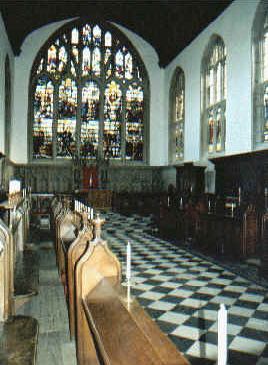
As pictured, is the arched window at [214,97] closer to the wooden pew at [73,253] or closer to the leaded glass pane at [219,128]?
the leaded glass pane at [219,128]

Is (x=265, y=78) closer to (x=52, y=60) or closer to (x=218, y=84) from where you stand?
(x=218, y=84)

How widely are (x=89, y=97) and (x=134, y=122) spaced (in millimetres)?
2752

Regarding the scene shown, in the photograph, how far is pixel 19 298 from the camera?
7.75 ft

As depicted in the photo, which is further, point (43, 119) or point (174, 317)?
point (43, 119)

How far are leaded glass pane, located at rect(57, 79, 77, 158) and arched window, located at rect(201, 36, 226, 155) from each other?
23.8ft

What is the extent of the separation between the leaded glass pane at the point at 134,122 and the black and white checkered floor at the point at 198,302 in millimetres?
11789

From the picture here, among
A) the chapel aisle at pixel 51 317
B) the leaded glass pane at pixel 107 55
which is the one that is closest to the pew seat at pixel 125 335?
the chapel aisle at pixel 51 317

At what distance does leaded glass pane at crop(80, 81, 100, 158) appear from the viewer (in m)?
18.4

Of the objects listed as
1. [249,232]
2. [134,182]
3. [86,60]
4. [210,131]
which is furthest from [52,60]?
[249,232]

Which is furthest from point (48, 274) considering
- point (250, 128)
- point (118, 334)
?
point (250, 128)

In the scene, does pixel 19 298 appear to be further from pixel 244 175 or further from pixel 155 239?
pixel 244 175

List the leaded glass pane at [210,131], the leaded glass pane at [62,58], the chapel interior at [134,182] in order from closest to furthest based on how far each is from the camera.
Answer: the chapel interior at [134,182] < the leaded glass pane at [210,131] < the leaded glass pane at [62,58]

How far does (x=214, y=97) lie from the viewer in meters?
13.6

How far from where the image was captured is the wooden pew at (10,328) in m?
1.58
